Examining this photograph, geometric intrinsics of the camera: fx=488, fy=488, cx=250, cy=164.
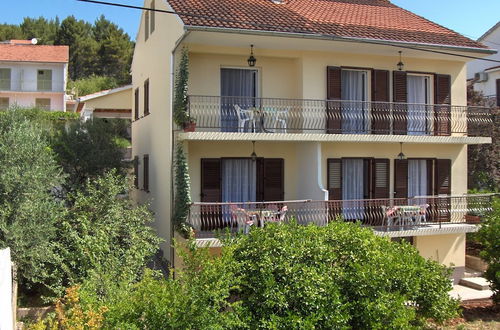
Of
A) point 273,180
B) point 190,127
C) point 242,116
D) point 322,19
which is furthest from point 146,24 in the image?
point 273,180

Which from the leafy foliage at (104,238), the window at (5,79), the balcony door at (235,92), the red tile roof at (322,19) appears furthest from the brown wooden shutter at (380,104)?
the window at (5,79)

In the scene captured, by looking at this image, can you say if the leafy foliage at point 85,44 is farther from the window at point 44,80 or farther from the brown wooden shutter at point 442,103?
the brown wooden shutter at point 442,103

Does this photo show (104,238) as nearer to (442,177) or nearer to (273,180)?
(273,180)

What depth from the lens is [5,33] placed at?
61656mm

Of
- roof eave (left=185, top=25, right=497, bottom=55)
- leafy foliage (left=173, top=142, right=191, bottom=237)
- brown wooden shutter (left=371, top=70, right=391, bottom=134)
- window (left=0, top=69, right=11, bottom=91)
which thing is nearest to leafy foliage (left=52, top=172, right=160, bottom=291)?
leafy foliage (left=173, top=142, right=191, bottom=237)

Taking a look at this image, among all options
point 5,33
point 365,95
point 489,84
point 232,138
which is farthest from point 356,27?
point 5,33

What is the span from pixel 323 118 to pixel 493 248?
20.2 ft

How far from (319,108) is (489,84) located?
743 inches

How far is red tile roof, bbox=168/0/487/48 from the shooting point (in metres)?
13.8

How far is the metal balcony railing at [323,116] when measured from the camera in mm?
14742

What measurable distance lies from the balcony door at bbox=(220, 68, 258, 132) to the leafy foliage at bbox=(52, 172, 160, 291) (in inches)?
146

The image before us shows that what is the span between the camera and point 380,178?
1659cm

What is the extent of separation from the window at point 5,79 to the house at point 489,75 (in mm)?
40855

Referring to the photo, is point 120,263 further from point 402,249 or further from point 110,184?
point 402,249
